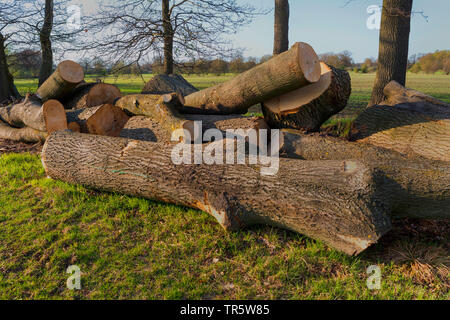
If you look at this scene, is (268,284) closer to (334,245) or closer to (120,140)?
(334,245)

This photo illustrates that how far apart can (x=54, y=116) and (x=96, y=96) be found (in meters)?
0.96

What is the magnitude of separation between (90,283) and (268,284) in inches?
58.6

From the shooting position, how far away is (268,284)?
2.59m

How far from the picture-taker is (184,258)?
2.90 metres

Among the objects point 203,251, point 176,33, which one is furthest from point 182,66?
point 203,251

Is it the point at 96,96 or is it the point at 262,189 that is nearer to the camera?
the point at 262,189

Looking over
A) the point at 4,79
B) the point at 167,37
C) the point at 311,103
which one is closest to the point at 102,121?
the point at 311,103

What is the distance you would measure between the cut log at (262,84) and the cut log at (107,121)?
110 cm

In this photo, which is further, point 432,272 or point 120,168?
point 120,168

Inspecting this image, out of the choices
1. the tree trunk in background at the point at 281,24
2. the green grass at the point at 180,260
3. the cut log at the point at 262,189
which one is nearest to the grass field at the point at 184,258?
the green grass at the point at 180,260

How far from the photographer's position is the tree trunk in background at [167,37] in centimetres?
816
